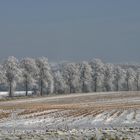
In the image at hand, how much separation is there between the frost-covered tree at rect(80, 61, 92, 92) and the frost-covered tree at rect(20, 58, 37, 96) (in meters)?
26.3

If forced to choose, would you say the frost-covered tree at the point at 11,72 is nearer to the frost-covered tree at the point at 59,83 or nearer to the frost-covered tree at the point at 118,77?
the frost-covered tree at the point at 59,83

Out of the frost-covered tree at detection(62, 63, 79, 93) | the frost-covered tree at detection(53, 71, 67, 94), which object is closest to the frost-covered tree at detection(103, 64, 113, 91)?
the frost-covered tree at detection(62, 63, 79, 93)

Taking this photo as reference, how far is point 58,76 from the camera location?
178125mm

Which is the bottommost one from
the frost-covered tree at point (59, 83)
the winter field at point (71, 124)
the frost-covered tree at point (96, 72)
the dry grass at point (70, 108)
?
the winter field at point (71, 124)

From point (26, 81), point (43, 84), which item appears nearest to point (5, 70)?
point (26, 81)

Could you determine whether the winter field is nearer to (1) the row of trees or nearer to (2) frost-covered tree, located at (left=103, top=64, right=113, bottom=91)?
(1) the row of trees

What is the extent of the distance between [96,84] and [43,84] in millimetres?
28041

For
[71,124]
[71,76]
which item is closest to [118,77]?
[71,76]

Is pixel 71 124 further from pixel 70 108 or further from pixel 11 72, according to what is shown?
pixel 11 72

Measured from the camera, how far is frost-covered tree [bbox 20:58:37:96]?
146 metres

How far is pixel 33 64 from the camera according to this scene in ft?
495

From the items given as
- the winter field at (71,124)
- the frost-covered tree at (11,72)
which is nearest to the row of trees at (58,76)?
the frost-covered tree at (11,72)

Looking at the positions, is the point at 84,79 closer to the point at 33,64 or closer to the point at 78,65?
the point at 78,65

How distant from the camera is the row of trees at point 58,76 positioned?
144375mm
